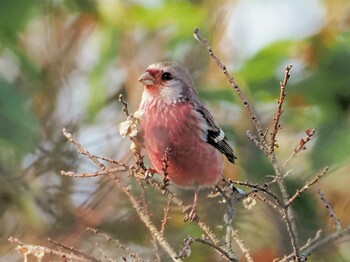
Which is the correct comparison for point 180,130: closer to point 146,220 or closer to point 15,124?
point 146,220

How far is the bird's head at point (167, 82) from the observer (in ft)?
14.7

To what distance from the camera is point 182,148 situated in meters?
4.20

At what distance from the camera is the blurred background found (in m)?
5.69

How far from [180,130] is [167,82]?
380mm

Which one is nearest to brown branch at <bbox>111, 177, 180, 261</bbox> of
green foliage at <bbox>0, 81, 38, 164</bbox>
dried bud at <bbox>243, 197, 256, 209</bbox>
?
dried bud at <bbox>243, 197, 256, 209</bbox>

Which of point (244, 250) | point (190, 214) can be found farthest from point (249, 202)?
point (244, 250)

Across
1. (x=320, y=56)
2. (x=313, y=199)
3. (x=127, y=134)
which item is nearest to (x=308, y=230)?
(x=313, y=199)

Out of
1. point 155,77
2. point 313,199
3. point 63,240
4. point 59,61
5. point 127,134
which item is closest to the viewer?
point 127,134

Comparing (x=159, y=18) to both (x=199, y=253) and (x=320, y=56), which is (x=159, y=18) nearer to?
(x=320, y=56)

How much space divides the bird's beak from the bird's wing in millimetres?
241

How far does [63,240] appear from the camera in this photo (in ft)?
17.9

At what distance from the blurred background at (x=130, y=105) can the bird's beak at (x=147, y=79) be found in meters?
1.13

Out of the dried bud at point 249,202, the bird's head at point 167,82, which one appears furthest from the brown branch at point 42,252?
the bird's head at point 167,82

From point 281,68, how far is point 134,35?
41.1 inches
